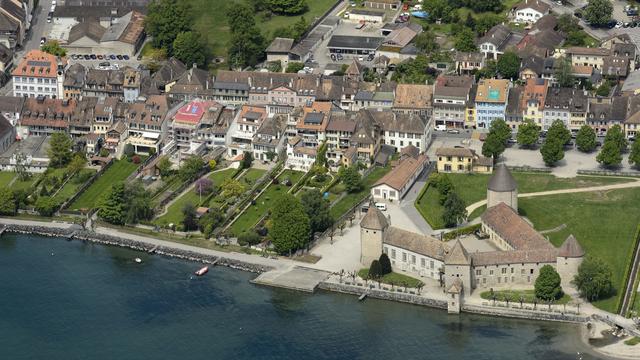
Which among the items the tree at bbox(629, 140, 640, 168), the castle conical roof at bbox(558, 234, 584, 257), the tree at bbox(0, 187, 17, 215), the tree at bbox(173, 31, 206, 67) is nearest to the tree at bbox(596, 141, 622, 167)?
the tree at bbox(629, 140, 640, 168)

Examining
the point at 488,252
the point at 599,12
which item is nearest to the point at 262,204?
the point at 488,252

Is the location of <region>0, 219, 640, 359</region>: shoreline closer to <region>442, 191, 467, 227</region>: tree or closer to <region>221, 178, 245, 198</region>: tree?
<region>221, 178, 245, 198</region>: tree

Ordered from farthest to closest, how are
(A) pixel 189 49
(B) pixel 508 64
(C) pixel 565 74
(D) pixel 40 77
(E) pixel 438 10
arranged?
(E) pixel 438 10 → (A) pixel 189 49 → (D) pixel 40 77 → (B) pixel 508 64 → (C) pixel 565 74

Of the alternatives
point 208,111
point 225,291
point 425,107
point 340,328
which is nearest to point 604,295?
point 340,328

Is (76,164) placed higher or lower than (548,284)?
lower

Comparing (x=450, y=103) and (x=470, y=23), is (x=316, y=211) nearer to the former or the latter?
(x=450, y=103)

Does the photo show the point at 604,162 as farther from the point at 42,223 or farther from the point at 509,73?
the point at 42,223

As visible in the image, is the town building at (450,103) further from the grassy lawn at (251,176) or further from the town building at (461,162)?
the grassy lawn at (251,176)

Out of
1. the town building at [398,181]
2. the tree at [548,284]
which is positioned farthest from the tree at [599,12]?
the tree at [548,284]
